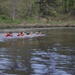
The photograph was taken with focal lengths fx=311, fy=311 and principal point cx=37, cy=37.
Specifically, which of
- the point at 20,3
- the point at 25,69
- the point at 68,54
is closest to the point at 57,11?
the point at 20,3

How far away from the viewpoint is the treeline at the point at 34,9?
93062mm

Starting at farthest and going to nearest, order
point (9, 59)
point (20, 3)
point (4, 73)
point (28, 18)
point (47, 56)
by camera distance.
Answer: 1. point (20, 3)
2. point (28, 18)
3. point (47, 56)
4. point (9, 59)
5. point (4, 73)

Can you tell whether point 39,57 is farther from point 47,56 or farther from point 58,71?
point 58,71

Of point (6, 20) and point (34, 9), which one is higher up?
point (34, 9)

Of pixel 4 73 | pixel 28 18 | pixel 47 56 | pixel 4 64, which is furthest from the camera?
pixel 28 18

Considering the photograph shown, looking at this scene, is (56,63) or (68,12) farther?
(68,12)

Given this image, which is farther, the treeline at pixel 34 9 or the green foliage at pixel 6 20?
the treeline at pixel 34 9

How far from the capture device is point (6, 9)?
93750 mm

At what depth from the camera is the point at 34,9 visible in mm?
102062

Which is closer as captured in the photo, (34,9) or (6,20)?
(6,20)

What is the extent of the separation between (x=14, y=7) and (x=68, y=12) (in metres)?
21.8

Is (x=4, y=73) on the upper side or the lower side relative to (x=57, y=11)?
upper

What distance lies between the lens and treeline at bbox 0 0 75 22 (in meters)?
93.1

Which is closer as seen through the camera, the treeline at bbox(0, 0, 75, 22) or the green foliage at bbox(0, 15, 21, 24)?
the green foliage at bbox(0, 15, 21, 24)
